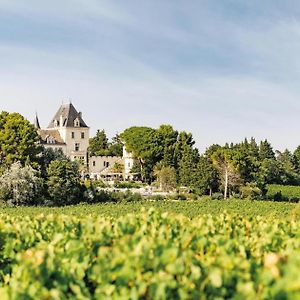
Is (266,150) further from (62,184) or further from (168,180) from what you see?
(62,184)

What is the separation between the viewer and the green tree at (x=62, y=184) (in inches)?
2272

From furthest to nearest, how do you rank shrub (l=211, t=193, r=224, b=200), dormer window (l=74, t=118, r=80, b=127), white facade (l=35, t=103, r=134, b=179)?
dormer window (l=74, t=118, r=80, b=127), white facade (l=35, t=103, r=134, b=179), shrub (l=211, t=193, r=224, b=200)

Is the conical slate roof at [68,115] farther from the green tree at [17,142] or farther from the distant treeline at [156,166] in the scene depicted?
the green tree at [17,142]

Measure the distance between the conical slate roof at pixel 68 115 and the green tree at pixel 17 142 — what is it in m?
30.3

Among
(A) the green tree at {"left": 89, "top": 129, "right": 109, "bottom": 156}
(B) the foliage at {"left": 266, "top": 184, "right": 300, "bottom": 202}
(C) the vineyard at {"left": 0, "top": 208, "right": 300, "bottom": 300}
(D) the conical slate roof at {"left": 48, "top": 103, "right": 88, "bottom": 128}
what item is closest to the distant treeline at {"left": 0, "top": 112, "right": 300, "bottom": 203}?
(B) the foliage at {"left": 266, "top": 184, "right": 300, "bottom": 202}

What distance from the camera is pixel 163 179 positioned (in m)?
78.2

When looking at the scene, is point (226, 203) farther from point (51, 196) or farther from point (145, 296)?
point (145, 296)

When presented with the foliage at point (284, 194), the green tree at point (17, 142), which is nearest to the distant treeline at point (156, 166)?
the green tree at point (17, 142)

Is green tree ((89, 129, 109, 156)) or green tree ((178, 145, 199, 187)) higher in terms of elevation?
green tree ((89, 129, 109, 156))

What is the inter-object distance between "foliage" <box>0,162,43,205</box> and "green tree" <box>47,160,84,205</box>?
1.89 metres

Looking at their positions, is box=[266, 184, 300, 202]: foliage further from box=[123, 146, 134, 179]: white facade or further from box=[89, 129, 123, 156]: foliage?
box=[89, 129, 123, 156]: foliage

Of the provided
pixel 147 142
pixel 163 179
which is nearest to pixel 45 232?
pixel 163 179

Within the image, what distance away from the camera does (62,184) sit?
191 feet

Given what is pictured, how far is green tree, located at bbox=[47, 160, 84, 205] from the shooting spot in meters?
57.7
